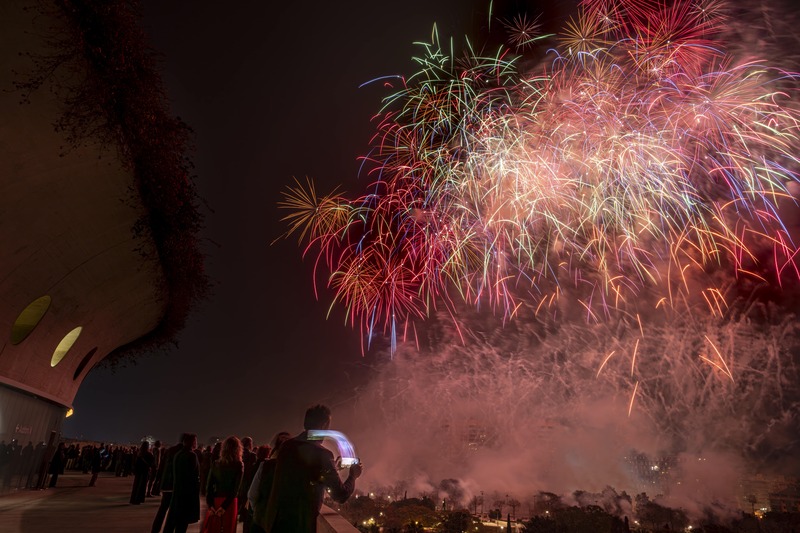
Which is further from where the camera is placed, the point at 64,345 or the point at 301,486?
the point at 64,345

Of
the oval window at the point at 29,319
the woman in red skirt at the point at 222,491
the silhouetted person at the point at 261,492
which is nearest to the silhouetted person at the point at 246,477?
the woman in red skirt at the point at 222,491

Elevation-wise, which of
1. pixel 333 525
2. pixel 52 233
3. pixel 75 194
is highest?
pixel 75 194

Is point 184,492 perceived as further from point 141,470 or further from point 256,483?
point 141,470

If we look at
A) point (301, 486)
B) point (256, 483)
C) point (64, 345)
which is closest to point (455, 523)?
point (64, 345)

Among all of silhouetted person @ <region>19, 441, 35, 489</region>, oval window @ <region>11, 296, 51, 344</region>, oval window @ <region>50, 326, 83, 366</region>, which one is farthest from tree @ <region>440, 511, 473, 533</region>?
oval window @ <region>11, 296, 51, 344</region>

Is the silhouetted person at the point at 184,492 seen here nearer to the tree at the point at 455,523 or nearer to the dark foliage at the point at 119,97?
the dark foliage at the point at 119,97

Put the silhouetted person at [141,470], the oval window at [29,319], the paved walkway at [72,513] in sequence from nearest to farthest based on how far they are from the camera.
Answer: the paved walkway at [72,513]
the oval window at [29,319]
the silhouetted person at [141,470]
